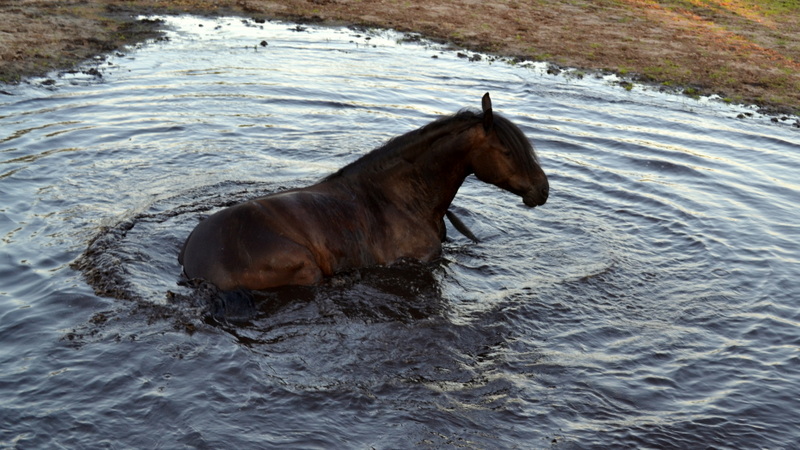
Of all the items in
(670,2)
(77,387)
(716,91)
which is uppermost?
(670,2)

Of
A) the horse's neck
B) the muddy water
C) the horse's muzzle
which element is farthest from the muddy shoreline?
the horse's neck

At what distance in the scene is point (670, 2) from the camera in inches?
798

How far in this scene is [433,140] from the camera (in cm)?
732

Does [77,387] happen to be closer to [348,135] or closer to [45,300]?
[45,300]

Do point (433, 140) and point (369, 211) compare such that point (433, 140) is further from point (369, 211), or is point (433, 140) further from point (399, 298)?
point (399, 298)

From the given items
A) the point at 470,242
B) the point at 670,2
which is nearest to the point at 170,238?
the point at 470,242

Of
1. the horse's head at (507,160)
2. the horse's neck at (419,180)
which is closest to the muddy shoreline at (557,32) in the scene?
the horse's head at (507,160)

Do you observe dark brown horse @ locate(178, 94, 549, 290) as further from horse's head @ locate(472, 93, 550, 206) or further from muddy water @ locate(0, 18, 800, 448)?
muddy water @ locate(0, 18, 800, 448)

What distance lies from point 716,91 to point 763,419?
9.83 metres

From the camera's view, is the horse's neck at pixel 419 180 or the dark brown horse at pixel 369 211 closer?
the dark brown horse at pixel 369 211

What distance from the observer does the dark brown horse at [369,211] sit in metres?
6.49

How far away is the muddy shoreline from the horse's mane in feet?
25.7

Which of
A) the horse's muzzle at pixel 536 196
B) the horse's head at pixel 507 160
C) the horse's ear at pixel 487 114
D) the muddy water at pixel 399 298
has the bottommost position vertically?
the muddy water at pixel 399 298

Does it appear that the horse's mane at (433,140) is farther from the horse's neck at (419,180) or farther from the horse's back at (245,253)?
the horse's back at (245,253)
